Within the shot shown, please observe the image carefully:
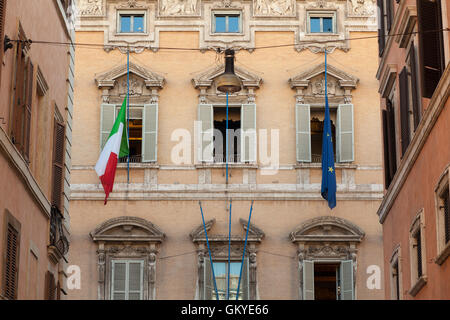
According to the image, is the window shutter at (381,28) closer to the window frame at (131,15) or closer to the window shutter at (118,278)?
the window frame at (131,15)

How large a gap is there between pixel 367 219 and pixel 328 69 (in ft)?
13.2

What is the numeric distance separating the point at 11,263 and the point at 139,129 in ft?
44.3

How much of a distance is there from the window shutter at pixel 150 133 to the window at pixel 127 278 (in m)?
2.74

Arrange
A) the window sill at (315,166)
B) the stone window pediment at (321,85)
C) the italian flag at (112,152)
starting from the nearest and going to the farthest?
the italian flag at (112,152) < the window sill at (315,166) < the stone window pediment at (321,85)

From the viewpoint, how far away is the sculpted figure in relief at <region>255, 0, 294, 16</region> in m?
30.4

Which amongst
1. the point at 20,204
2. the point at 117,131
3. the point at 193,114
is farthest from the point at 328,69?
the point at 20,204

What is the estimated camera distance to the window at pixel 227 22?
99.9 ft

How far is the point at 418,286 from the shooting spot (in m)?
18.4

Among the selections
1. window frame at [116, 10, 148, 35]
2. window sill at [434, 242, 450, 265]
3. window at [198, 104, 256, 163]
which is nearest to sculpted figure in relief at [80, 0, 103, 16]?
window frame at [116, 10, 148, 35]

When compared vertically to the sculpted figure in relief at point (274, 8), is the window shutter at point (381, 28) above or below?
below

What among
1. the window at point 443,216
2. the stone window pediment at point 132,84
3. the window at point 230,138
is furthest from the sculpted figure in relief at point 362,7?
the window at point 443,216

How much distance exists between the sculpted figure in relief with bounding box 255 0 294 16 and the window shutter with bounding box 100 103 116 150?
4.70 m

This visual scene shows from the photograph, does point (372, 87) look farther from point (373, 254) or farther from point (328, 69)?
point (373, 254)

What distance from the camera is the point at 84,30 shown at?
30359 mm
